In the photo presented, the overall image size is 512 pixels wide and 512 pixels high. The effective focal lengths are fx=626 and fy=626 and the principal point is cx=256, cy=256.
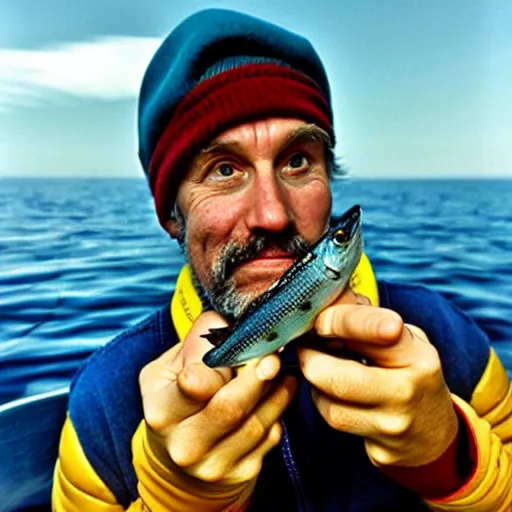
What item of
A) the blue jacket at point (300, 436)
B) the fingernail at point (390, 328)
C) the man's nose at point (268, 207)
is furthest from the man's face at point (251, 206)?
→ the fingernail at point (390, 328)

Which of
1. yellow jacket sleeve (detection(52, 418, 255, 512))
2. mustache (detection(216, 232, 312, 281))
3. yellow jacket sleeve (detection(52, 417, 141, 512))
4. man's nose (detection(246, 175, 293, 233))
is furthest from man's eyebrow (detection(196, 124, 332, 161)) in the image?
yellow jacket sleeve (detection(52, 417, 141, 512))

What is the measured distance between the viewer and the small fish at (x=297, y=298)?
1.08 metres

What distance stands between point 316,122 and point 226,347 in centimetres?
95

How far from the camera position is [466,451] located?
1.44 m

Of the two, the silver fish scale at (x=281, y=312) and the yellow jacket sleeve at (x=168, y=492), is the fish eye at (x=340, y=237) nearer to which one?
the silver fish scale at (x=281, y=312)

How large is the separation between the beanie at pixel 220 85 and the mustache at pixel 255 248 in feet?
1.07

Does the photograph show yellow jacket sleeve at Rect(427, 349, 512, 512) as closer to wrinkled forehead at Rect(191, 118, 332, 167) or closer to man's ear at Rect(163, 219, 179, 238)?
wrinkled forehead at Rect(191, 118, 332, 167)

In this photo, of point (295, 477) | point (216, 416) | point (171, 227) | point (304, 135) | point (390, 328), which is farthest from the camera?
point (171, 227)

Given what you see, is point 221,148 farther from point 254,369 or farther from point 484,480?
point 484,480

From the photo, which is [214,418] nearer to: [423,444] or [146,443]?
[146,443]

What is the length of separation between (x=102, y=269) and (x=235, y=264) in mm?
2198

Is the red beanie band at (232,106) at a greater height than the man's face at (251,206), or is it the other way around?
the red beanie band at (232,106)

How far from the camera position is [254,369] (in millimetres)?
1218

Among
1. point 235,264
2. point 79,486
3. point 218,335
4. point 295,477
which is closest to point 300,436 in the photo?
point 295,477
